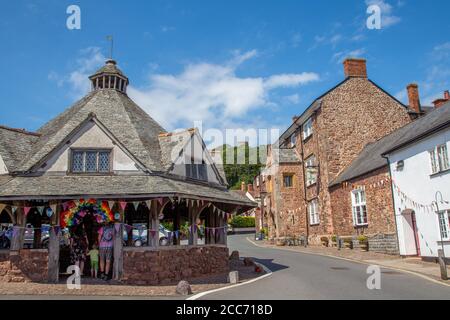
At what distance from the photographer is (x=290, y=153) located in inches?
1423

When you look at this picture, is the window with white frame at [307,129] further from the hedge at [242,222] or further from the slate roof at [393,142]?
the hedge at [242,222]

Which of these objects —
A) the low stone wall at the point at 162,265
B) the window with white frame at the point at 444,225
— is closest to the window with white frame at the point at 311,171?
the window with white frame at the point at 444,225

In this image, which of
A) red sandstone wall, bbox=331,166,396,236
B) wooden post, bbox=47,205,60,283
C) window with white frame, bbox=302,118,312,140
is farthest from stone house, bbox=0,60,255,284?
window with white frame, bbox=302,118,312,140

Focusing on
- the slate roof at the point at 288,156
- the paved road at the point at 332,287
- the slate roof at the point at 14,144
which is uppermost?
the slate roof at the point at 288,156

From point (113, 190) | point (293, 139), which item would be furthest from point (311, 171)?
point (113, 190)

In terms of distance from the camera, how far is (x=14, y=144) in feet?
55.1

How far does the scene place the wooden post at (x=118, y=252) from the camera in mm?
13352

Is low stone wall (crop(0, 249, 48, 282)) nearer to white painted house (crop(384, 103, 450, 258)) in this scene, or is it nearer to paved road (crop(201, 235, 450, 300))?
paved road (crop(201, 235, 450, 300))

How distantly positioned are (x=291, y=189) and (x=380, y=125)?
9.63 metres

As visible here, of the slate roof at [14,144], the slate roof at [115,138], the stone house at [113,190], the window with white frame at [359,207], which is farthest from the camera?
the window with white frame at [359,207]

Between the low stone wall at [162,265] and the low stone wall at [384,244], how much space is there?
11.6m

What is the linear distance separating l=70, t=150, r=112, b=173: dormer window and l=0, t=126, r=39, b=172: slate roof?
246 centimetres

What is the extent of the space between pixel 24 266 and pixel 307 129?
82.9 feet
